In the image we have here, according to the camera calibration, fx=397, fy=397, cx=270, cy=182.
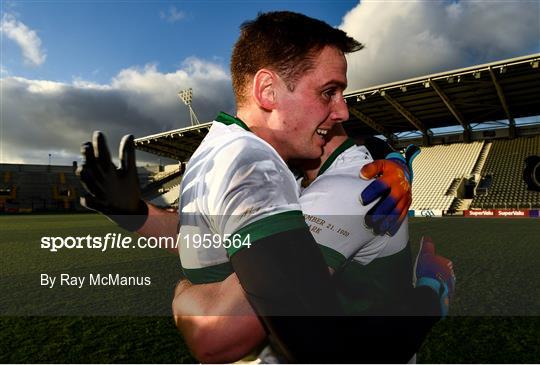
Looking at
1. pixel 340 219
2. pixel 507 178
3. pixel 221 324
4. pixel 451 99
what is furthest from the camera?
pixel 451 99

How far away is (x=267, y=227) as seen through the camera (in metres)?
0.94

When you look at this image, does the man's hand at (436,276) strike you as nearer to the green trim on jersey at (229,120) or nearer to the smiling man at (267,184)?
the smiling man at (267,184)

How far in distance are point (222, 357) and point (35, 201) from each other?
55.9 metres

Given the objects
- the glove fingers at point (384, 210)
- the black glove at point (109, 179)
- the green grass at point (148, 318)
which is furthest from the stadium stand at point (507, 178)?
the black glove at point (109, 179)

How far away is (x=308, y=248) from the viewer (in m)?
0.96

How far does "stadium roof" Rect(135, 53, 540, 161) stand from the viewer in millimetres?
24031

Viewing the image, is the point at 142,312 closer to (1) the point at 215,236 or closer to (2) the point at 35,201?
(1) the point at 215,236

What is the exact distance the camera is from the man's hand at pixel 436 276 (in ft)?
4.47

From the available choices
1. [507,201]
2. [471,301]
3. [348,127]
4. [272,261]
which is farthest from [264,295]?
[348,127]

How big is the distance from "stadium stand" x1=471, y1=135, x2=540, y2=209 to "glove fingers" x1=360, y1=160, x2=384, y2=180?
27.8 m

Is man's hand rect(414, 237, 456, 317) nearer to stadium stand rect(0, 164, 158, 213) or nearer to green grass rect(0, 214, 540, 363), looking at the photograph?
green grass rect(0, 214, 540, 363)

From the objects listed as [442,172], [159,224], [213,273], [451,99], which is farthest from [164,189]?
[213,273]

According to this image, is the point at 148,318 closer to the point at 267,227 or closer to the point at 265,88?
the point at 265,88

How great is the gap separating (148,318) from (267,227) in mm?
4606
